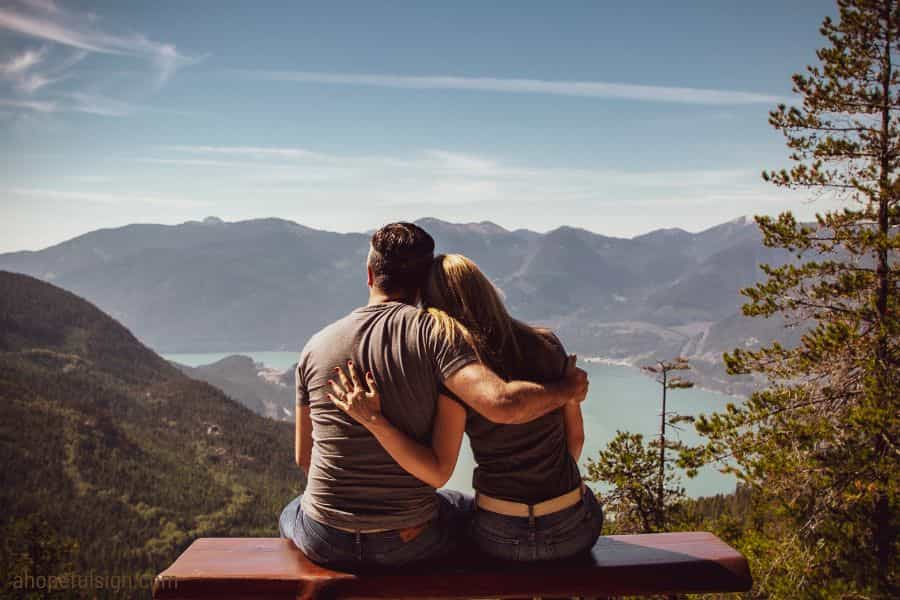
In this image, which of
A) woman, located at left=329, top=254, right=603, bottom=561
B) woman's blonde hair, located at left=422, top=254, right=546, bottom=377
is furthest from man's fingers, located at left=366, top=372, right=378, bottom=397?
woman's blonde hair, located at left=422, top=254, right=546, bottom=377

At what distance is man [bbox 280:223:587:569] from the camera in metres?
2.30

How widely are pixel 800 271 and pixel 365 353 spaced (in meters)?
8.17

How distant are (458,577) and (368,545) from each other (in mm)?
334

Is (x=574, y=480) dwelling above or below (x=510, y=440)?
below

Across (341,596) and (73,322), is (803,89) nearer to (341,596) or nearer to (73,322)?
(341,596)

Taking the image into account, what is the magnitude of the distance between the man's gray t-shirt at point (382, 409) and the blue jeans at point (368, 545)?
4cm

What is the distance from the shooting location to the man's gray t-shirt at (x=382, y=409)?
7.57ft

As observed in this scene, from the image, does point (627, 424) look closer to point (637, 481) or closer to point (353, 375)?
point (637, 481)

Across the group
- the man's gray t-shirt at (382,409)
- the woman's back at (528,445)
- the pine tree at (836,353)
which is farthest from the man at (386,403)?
the pine tree at (836,353)

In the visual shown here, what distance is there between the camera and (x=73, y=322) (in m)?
150

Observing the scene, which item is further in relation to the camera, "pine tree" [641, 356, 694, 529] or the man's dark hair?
"pine tree" [641, 356, 694, 529]

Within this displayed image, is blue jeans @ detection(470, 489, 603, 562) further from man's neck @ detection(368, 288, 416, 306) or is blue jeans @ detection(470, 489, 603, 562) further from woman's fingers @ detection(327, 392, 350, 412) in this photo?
man's neck @ detection(368, 288, 416, 306)

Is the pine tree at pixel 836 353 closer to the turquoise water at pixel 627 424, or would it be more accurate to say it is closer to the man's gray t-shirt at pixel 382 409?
the man's gray t-shirt at pixel 382 409

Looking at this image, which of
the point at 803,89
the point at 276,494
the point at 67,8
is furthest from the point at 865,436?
the point at 67,8
